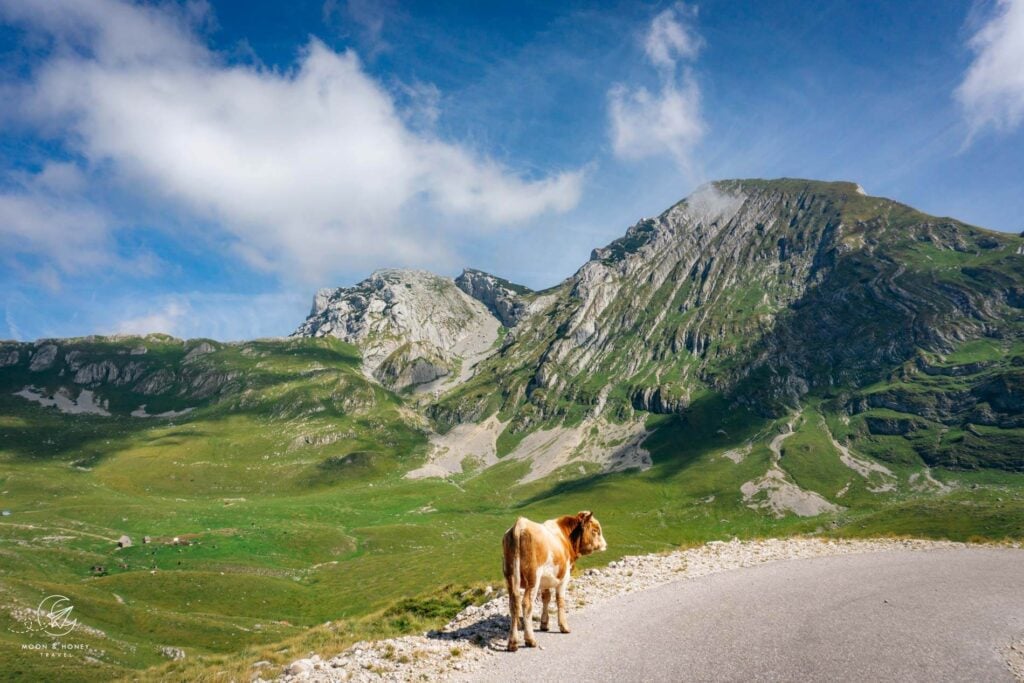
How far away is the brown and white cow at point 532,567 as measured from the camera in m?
15.8

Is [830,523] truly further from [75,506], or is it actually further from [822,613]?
[75,506]

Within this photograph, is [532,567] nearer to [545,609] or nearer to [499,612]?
[545,609]

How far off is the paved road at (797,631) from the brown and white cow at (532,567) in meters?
0.72

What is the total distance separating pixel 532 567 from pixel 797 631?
8.18m

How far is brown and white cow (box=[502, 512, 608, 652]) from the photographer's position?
1580cm

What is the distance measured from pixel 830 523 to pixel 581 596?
16377cm

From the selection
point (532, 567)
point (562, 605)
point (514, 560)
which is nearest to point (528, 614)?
point (532, 567)

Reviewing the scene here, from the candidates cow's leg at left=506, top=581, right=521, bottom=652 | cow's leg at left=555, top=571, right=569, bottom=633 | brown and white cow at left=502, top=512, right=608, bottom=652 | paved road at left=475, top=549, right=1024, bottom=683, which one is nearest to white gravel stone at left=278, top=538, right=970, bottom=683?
cow's leg at left=506, top=581, right=521, bottom=652

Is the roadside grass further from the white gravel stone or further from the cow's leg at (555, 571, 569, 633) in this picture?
the cow's leg at (555, 571, 569, 633)

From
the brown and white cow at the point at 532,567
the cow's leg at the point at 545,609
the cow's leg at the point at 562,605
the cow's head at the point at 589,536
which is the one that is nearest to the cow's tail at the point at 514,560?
the brown and white cow at the point at 532,567

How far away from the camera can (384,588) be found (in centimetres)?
10562

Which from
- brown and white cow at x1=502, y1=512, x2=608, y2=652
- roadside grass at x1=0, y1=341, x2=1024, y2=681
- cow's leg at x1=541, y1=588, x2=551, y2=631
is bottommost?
roadside grass at x1=0, y1=341, x2=1024, y2=681

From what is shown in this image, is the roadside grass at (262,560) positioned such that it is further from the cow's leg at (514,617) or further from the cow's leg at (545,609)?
the cow's leg at (514,617)

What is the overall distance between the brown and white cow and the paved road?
2.38 feet
